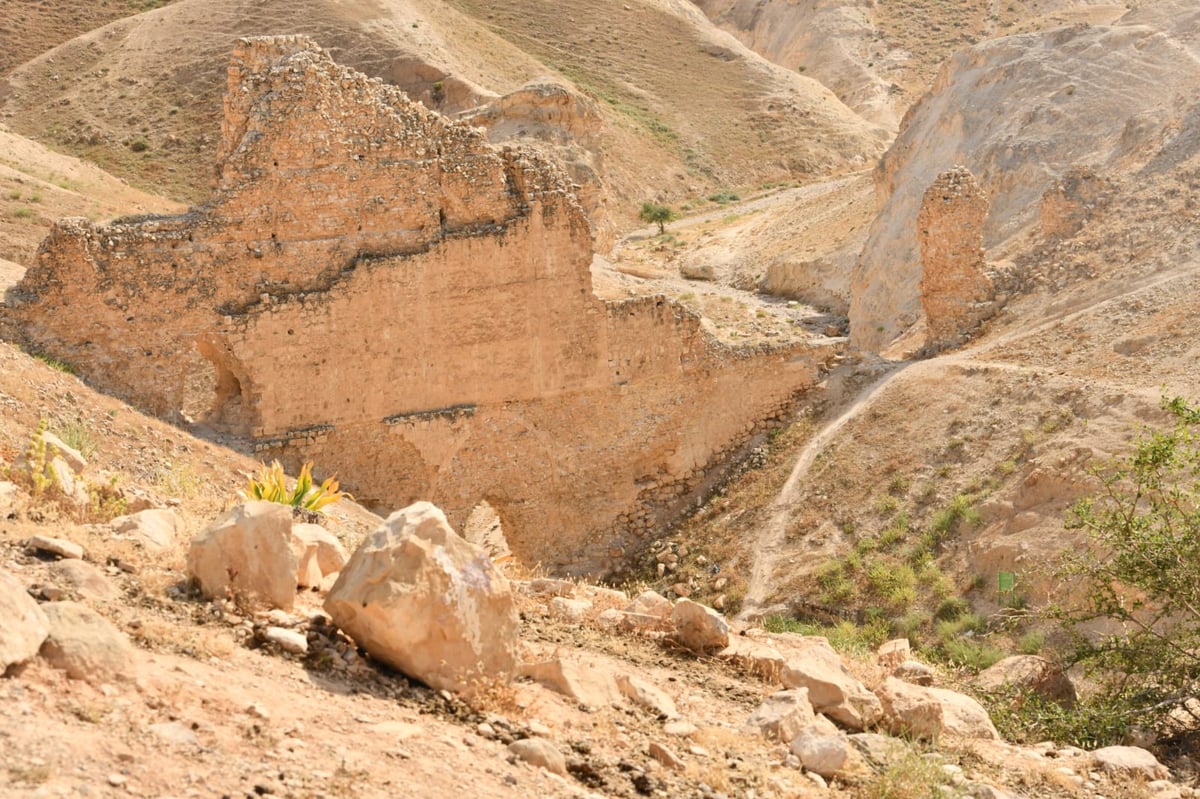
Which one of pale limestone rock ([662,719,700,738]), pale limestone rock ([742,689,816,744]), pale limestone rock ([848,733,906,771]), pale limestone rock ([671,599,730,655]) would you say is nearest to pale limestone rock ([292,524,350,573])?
pale limestone rock ([662,719,700,738])

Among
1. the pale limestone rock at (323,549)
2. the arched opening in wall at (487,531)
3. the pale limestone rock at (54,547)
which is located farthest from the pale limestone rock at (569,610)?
the arched opening in wall at (487,531)

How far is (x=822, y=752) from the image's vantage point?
23.8ft

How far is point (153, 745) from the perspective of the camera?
209 inches

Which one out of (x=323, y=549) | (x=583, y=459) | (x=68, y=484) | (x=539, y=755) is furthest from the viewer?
(x=583, y=459)

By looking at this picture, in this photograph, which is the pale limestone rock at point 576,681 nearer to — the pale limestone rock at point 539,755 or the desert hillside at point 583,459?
the desert hillside at point 583,459

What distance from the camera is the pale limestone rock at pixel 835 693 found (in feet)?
27.1

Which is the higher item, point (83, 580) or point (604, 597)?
point (83, 580)

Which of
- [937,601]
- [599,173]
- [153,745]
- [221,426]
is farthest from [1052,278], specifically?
[599,173]

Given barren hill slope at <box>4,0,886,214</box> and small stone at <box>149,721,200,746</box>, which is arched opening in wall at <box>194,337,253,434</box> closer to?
small stone at <box>149,721,200,746</box>

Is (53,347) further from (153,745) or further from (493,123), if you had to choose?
(493,123)

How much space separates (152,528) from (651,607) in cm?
382

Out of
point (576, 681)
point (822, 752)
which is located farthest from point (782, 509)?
point (822, 752)

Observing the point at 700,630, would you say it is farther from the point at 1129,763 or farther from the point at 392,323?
the point at 392,323

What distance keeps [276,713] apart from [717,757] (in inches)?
98.2
